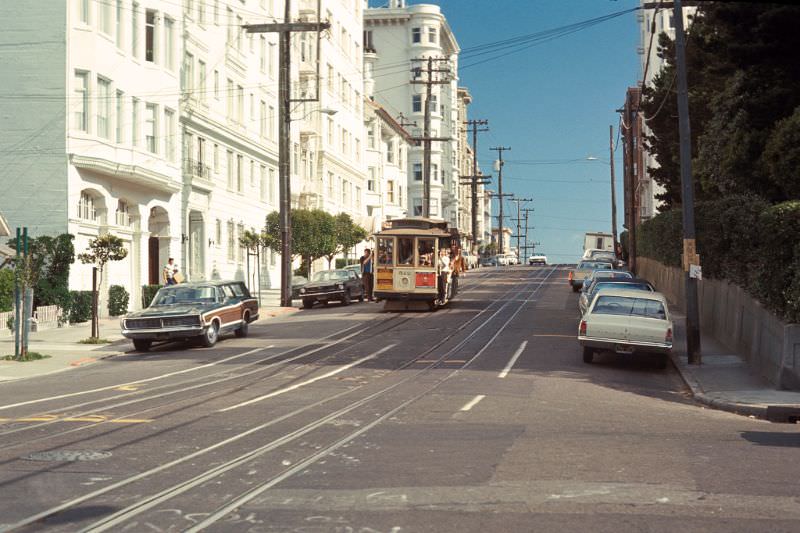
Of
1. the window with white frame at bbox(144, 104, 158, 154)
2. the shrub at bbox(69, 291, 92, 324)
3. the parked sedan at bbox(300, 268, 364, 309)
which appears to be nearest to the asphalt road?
the shrub at bbox(69, 291, 92, 324)

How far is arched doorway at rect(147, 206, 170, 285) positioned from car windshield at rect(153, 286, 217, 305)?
45.8 feet

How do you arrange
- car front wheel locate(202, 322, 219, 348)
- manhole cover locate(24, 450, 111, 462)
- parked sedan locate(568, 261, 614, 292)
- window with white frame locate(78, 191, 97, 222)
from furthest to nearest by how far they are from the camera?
parked sedan locate(568, 261, 614, 292) → window with white frame locate(78, 191, 97, 222) → car front wheel locate(202, 322, 219, 348) → manhole cover locate(24, 450, 111, 462)

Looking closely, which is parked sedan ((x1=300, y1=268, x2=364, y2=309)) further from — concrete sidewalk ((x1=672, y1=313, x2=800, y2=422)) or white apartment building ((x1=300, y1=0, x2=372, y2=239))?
concrete sidewalk ((x1=672, y1=313, x2=800, y2=422))

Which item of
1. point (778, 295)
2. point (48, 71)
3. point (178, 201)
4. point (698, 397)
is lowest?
point (698, 397)

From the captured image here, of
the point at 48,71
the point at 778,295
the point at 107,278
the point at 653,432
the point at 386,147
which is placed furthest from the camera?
the point at 386,147

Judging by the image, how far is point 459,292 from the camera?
4766 cm

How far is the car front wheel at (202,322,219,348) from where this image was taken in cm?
2553

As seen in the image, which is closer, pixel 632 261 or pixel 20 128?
pixel 20 128

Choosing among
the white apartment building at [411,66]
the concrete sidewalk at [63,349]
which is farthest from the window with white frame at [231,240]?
the white apartment building at [411,66]

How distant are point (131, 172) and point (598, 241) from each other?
55.8 meters

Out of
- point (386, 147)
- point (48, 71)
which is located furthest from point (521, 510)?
point (386, 147)

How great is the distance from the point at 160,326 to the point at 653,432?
1535cm

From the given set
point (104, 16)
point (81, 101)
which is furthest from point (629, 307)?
point (104, 16)

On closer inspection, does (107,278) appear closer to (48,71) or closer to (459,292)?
(48,71)
